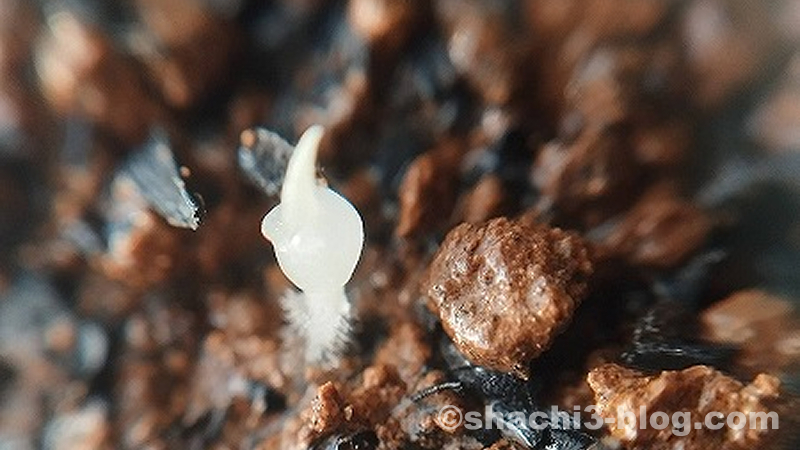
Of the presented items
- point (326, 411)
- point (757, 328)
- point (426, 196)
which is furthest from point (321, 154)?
point (757, 328)

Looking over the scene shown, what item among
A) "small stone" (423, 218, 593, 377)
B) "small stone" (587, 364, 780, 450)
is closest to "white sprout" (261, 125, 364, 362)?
"small stone" (423, 218, 593, 377)

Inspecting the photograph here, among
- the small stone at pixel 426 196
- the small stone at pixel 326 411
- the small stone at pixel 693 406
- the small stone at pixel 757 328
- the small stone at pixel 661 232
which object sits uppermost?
the small stone at pixel 426 196

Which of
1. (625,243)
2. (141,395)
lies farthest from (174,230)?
(625,243)

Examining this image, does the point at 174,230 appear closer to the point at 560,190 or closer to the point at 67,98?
the point at 67,98

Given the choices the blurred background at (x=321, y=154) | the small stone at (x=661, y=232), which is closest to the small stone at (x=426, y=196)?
the blurred background at (x=321, y=154)

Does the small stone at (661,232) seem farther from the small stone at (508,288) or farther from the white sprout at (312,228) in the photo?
the white sprout at (312,228)

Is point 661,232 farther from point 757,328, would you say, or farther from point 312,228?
point 312,228
